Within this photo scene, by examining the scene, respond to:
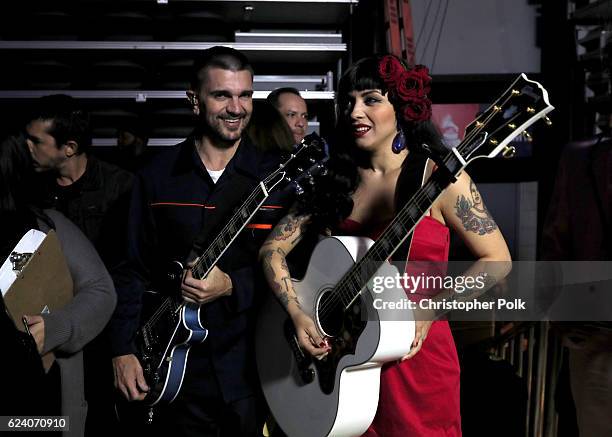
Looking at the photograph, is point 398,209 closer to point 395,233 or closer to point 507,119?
point 395,233

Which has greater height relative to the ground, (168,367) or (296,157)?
(296,157)

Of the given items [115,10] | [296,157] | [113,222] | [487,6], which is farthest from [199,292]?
[487,6]

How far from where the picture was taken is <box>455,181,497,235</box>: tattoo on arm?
221 centimetres

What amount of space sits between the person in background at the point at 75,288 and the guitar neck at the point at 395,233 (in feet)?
3.34

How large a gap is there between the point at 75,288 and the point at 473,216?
5.15 ft

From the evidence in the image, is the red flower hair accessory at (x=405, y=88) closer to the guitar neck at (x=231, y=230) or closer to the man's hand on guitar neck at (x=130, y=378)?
the guitar neck at (x=231, y=230)

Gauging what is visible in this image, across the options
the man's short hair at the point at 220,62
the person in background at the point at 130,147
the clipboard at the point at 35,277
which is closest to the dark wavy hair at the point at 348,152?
the man's short hair at the point at 220,62

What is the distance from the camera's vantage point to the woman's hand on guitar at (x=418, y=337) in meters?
2.21

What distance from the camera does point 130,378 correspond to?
107 inches

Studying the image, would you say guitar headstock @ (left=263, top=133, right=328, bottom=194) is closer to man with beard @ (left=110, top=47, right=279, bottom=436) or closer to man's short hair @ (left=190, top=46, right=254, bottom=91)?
man with beard @ (left=110, top=47, right=279, bottom=436)

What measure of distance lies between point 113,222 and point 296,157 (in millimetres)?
1588

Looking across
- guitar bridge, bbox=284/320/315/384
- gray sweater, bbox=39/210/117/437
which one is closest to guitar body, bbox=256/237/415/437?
guitar bridge, bbox=284/320/315/384

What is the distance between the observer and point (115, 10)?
4957 millimetres

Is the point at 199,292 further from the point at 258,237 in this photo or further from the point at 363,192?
the point at 363,192
